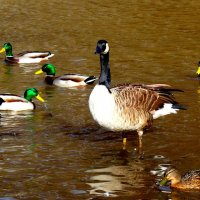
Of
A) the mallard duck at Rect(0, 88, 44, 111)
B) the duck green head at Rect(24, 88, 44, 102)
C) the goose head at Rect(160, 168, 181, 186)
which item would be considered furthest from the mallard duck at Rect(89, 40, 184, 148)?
the duck green head at Rect(24, 88, 44, 102)

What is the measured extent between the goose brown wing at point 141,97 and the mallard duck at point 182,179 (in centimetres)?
206

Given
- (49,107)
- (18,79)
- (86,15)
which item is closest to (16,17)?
(86,15)

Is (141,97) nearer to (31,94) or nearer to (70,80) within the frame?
(31,94)

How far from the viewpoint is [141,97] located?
13.8m

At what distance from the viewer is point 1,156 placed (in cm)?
1356

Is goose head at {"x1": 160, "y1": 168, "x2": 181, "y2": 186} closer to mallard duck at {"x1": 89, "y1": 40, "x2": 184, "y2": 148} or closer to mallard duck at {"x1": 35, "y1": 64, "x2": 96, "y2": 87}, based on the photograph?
mallard duck at {"x1": 89, "y1": 40, "x2": 184, "y2": 148}

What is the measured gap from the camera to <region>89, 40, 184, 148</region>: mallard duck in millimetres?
13203

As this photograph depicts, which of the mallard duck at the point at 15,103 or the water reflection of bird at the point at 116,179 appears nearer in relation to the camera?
the water reflection of bird at the point at 116,179

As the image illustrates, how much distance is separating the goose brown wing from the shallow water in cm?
86

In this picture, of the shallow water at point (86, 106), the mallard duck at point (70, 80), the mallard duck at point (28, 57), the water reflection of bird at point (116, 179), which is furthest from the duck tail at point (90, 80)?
the water reflection of bird at point (116, 179)

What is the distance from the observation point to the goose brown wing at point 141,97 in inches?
532

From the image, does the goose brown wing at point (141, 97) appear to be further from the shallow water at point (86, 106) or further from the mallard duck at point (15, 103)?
the mallard duck at point (15, 103)

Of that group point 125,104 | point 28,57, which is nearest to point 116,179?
point 125,104

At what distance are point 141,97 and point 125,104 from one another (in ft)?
1.54
